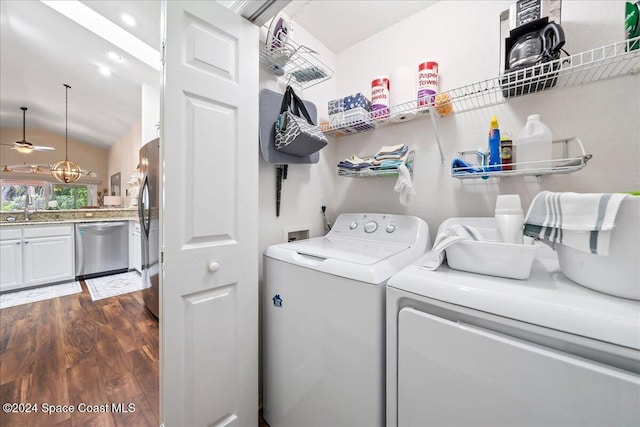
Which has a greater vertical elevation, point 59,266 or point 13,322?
point 59,266

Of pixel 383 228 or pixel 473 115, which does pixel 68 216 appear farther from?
pixel 473 115

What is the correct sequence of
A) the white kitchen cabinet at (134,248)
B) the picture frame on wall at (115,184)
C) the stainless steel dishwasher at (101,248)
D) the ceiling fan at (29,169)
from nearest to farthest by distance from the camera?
the stainless steel dishwasher at (101,248) → the white kitchen cabinet at (134,248) → the ceiling fan at (29,169) → the picture frame on wall at (115,184)

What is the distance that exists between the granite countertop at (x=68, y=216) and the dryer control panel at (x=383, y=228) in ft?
13.8

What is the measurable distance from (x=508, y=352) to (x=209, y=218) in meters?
1.08

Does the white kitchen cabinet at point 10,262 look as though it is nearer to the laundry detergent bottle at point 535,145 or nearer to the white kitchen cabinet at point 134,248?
the white kitchen cabinet at point 134,248

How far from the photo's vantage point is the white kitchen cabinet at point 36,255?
2.98 m

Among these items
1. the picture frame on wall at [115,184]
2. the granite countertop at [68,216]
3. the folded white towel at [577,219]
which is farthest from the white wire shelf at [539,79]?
the picture frame on wall at [115,184]

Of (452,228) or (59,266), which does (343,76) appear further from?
(59,266)

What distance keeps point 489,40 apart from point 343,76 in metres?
0.97

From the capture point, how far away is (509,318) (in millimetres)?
589

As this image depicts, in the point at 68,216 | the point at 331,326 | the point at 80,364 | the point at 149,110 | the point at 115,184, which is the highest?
the point at 149,110

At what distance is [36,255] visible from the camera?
318cm

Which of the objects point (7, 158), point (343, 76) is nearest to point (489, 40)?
point (343, 76)

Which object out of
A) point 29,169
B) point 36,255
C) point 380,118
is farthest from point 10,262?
point 380,118
